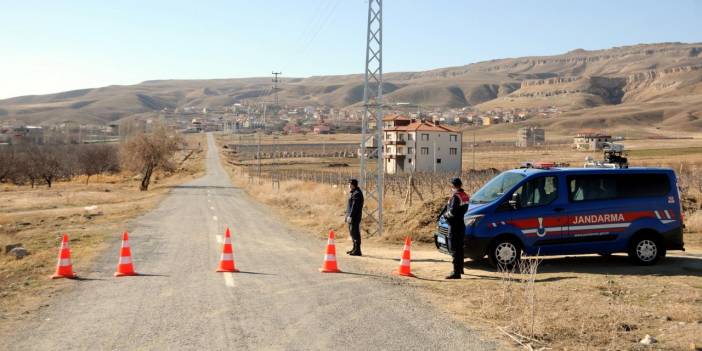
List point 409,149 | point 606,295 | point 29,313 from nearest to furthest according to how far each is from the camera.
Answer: point 29,313, point 606,295, point 409,149

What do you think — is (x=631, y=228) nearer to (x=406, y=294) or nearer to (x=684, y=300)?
(x=684, y=300)

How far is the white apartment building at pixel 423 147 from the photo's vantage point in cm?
9181

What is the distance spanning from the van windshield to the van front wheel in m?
2.69

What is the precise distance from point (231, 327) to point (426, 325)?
258 cm

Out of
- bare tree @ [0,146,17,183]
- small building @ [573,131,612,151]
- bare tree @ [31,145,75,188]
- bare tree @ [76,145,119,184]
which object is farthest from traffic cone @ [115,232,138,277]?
small building @ [573,131,612,151]

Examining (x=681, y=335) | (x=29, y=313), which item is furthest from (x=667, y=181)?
(x=29, y=313)

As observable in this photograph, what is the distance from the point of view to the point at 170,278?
12.6 meters

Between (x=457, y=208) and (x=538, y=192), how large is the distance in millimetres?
2097

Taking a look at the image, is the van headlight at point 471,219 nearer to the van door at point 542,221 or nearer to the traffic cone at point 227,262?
the van door at point 542,221

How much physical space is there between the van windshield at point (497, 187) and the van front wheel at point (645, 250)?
2.69m

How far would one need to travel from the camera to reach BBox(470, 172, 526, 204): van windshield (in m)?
14.1

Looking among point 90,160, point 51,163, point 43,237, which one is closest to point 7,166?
point 51,163

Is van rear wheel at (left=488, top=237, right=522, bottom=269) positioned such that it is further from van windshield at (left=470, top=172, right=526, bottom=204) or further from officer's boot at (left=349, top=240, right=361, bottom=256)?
officer's boot at (left=349, top=240, right=361, bottom=256)

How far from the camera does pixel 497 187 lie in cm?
1447
